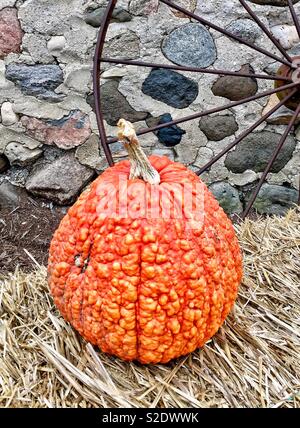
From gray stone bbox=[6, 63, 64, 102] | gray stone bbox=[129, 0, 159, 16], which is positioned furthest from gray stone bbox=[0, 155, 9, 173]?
gray stone bbox=[129, 0, 159, 16]

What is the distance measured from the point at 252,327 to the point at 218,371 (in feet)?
0.55

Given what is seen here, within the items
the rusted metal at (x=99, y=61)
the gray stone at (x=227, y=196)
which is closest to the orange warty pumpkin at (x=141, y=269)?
the rusted metal at (x=99, y=61)

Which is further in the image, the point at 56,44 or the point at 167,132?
the point at 167,132

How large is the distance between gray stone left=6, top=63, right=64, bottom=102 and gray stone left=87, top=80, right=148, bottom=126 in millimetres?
158

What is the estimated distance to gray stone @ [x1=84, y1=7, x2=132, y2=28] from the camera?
7.14ft

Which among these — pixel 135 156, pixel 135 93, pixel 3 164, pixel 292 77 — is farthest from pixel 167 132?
pixel 135 156

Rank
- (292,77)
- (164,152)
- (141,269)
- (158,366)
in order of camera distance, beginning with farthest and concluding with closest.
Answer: (164,152), (292,77), (158,366), (141,269)

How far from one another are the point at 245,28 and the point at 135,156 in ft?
4.34

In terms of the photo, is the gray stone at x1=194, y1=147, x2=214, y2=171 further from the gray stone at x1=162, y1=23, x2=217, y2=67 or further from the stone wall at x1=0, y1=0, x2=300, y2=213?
the gray stone at x1=162, y1=23, x2=217, y2=67

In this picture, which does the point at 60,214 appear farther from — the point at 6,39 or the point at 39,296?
the point at 39,296

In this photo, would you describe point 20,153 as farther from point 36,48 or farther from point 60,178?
point 36,48

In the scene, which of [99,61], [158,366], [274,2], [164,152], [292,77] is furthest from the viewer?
[164,152]

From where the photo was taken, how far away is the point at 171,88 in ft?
7.49

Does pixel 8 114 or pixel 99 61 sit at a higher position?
pixel 99 61
